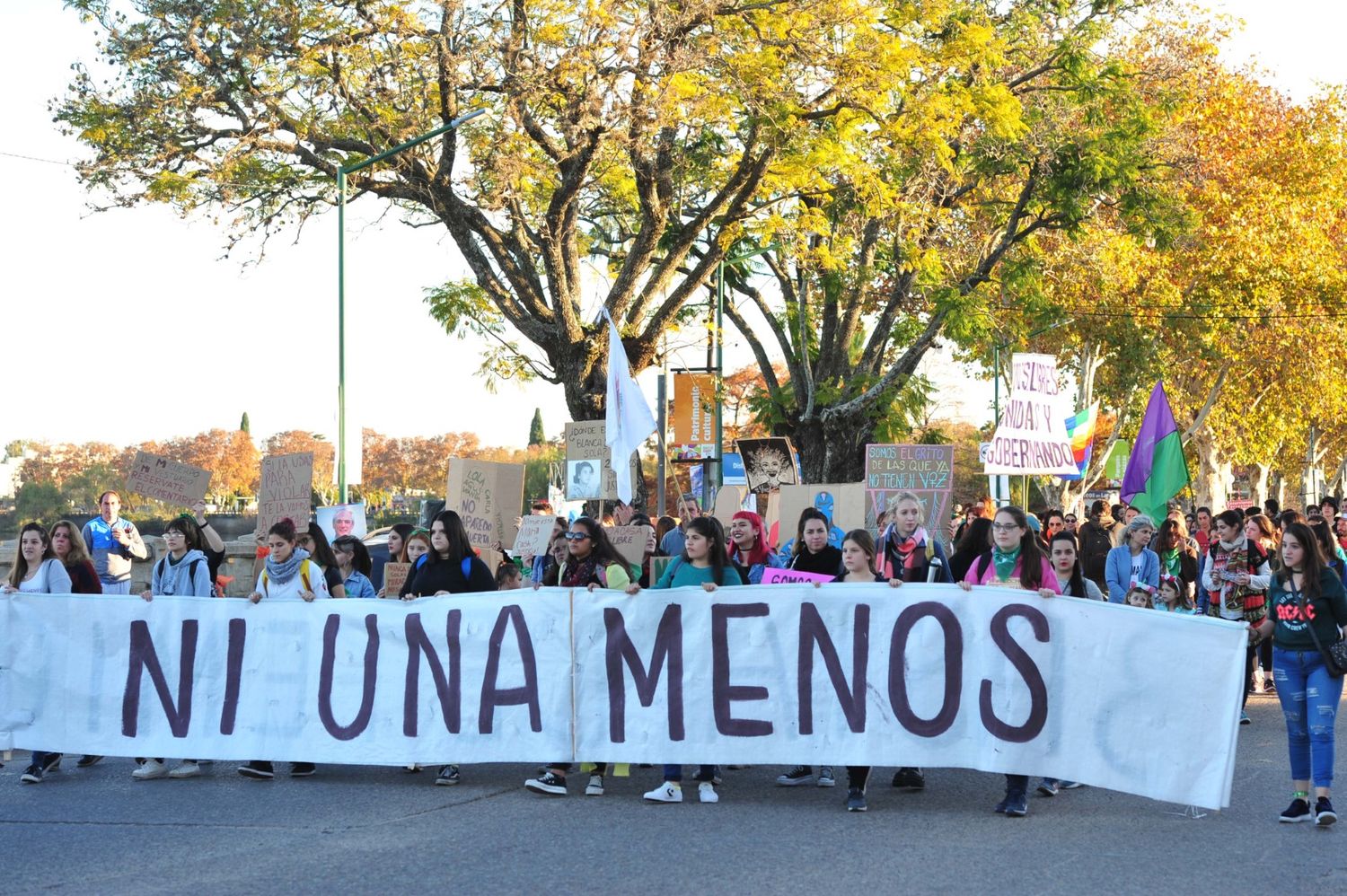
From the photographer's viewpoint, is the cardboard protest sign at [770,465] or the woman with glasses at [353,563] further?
the cardboard protest sign at [770,465]

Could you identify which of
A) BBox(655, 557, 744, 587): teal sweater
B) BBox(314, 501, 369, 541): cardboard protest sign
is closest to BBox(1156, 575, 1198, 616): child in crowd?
BBox(655, 557, 744, 587): teal sweater

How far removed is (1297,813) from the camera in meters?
7.82

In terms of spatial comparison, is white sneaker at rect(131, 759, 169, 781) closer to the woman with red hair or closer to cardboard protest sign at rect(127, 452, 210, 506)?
the woman with red hair

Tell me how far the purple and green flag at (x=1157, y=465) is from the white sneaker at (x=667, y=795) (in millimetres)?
10465

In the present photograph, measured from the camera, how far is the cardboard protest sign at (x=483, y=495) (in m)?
16.2

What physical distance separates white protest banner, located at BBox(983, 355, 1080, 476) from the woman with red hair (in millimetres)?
7644

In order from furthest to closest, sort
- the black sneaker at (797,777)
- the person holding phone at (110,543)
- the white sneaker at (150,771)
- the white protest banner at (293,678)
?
the person holding phone at (110,543), the white sneaker at (150,771), the black sneaker at (797,777), the white protest banner at (293,678)

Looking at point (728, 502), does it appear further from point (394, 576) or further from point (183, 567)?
point (183, 567)

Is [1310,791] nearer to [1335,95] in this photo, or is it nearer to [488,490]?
[488,490]

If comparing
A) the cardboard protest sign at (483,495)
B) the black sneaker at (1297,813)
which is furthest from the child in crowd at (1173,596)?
the cardboard protest sign at (483,495)

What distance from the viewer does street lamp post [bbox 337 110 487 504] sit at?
65.3ft

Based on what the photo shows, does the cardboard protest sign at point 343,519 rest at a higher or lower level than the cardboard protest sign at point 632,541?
higher

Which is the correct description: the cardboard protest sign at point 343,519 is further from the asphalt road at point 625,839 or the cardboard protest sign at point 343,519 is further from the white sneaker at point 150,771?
the asphalt road at point 625,839

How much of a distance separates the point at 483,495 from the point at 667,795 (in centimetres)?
820
